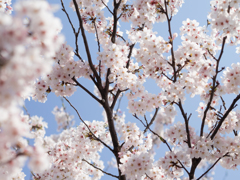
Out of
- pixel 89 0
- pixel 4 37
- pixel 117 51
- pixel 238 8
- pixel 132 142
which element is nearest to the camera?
pixel 4 37

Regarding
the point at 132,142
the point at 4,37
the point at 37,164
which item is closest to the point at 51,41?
the point at 4,37

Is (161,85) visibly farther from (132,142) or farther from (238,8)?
(238,8)

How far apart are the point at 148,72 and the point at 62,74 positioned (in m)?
1.72

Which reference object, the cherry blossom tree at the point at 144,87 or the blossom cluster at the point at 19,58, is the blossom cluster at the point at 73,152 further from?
the blossom cluster at the point at 19,58

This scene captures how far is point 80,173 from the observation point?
566 centimetres

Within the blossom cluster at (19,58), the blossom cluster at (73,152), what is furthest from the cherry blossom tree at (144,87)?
the blossom cluster at (19,58)

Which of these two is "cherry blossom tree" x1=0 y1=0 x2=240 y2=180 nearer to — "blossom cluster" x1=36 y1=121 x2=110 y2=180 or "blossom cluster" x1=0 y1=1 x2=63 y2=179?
"blossom cluster" x1=36 y1=121 x2=110 y2=180

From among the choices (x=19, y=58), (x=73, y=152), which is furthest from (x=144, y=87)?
(x=19, y=58)

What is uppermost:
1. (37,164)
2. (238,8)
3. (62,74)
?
(238,8)

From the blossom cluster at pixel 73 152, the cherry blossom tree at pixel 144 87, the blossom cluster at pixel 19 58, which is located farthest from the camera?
the blossom cluster at pixel 73 152

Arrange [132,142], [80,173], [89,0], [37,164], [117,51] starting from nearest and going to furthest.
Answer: [37,164], [117,51], [132,142], [89,0], [80,173]

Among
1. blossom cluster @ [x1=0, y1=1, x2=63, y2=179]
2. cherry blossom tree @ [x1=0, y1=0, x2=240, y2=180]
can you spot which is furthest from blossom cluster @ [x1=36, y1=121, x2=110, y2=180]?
blossom cluster @ [x1=0, y1=1, x2=63, y2=179]

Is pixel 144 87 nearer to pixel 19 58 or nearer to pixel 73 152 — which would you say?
pixel 73 152

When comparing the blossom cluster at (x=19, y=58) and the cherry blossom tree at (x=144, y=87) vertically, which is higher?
the cherry blossom tree at (x=144, y=87)
